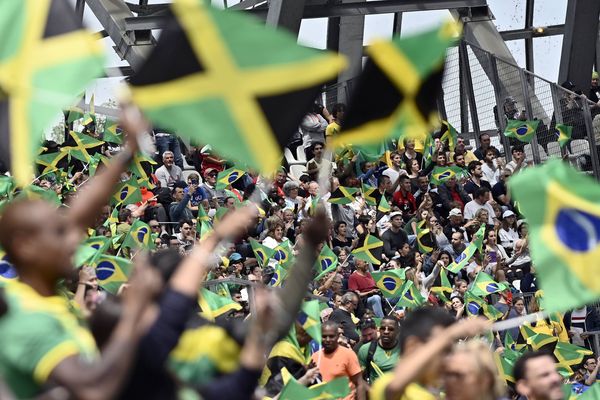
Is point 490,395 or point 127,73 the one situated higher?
point 490,395

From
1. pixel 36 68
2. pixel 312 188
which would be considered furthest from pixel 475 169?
pixel 36 68

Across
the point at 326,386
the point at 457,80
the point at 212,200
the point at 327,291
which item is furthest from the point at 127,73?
the point at 326,386

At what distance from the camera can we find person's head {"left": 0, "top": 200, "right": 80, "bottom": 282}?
4.39 metres

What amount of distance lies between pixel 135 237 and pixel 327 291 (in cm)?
211

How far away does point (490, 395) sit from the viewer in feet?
16.7

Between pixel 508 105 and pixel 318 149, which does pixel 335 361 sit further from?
pixel 508 105

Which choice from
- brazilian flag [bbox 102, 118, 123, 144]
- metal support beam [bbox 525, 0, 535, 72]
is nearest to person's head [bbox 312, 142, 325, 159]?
brazilian flag [bbox 102, 118, 123, 144]

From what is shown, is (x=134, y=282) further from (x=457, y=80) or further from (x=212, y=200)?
(x=457, y=80)

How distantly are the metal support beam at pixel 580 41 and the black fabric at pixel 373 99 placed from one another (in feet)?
65.6

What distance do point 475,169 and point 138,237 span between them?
7041 mm

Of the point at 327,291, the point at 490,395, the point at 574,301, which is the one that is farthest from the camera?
the point at 327,291

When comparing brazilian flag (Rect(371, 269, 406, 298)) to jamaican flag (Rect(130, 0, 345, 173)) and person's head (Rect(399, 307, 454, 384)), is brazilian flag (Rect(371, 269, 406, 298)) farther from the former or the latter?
jamaican flag (Rect(130, 0, 345, 173))

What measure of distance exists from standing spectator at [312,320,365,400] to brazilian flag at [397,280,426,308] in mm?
4363

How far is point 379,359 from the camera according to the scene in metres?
11.0
